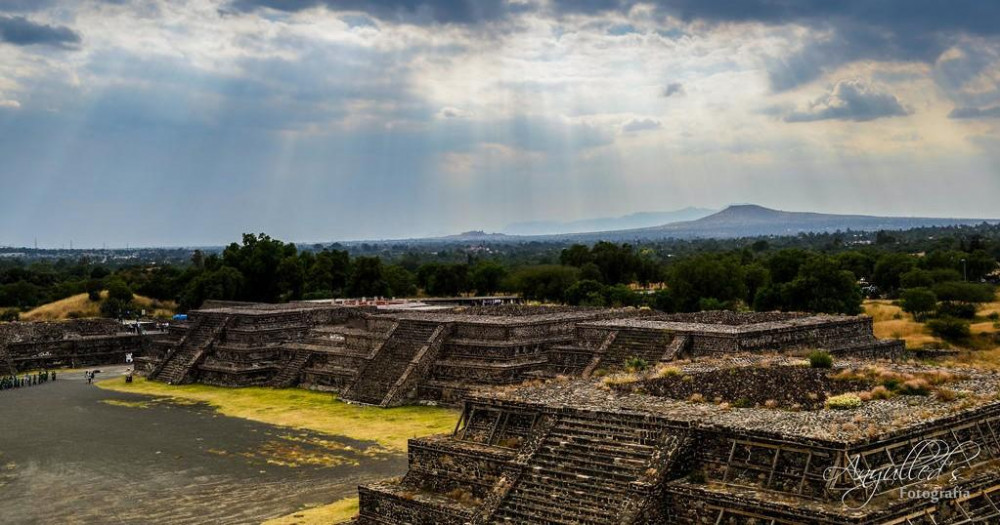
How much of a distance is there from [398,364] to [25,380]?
877 inches

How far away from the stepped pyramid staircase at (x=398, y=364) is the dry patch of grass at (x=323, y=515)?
12924 mm

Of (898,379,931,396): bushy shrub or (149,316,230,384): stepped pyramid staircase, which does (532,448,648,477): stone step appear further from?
(149,316,230,384): stepped pyramid staircase

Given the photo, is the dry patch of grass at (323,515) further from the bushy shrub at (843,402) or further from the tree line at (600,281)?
the tree line at (600,281)

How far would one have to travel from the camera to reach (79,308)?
71625 millimetres

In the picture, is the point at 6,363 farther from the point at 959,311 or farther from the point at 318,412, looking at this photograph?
the point at 959,311

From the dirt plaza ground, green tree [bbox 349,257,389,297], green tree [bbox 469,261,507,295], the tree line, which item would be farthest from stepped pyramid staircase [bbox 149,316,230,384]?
green tree [bbox 469,261,507,295]

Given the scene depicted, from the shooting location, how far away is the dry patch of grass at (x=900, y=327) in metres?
49.6

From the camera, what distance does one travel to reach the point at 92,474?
26.0 m

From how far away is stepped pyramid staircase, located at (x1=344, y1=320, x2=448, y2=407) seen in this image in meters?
35.6

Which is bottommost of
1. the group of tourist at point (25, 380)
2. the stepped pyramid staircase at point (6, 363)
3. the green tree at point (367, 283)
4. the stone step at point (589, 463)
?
the group of tourist at point (25, 380)

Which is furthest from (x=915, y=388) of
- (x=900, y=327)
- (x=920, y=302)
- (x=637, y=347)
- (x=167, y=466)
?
(x=920, y=302)

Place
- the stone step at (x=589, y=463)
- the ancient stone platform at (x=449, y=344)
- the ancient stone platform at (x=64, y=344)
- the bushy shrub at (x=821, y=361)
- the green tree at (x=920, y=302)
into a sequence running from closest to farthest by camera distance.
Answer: the stone step at (x=589, y=463), the bushy shrub at (x=821, y=361), the ancient stone platform at (x=449, y=344), the ancient stone platform at (x=64, y=344), the green tree at (x=920, y=302)

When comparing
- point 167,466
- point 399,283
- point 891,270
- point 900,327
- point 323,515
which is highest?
point 399,283

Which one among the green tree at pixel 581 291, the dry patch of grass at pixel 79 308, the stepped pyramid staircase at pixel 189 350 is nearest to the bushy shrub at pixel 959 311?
the green tree at pixel 581 291
